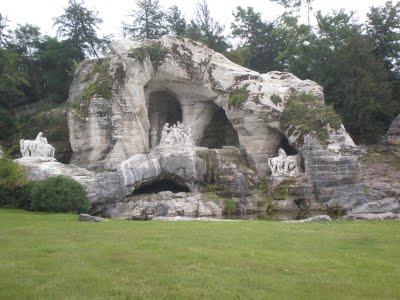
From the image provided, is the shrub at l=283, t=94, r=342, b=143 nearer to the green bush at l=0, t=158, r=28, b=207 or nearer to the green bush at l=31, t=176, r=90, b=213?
the green bush at l=31, t=176, r=90, b=213

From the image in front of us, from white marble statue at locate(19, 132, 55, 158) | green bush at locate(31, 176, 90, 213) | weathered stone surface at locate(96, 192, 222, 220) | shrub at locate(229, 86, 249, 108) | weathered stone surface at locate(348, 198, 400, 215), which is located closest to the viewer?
green bush at locate(31, 176, 90, 213)

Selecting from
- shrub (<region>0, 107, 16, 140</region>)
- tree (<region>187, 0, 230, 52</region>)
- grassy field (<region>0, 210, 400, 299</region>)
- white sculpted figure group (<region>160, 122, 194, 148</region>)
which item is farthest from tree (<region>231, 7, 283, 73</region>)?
grassy field (<region>0, 210, 400, 299</region>)

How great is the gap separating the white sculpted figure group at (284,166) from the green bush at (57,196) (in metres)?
11.0

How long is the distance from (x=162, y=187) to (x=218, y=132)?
7859mm

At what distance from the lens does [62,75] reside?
37.6m

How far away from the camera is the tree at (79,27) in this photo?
37406mm

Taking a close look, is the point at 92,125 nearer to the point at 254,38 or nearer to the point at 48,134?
the point at 48,134

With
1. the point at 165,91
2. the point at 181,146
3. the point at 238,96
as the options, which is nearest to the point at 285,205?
the point at 181,146

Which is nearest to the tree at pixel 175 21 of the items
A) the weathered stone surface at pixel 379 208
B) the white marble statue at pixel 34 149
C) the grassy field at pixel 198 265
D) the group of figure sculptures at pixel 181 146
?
the group of figure sculptures at pixel 181 146

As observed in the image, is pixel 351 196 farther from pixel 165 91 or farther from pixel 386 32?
pixel 386 32

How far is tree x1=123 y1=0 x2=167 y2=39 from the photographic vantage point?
40.5 metres

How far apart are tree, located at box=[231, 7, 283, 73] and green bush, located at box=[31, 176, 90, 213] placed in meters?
25.2

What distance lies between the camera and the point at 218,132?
30.9 meters

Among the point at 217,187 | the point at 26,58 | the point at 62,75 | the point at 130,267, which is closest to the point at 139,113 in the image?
the point at 217,187
